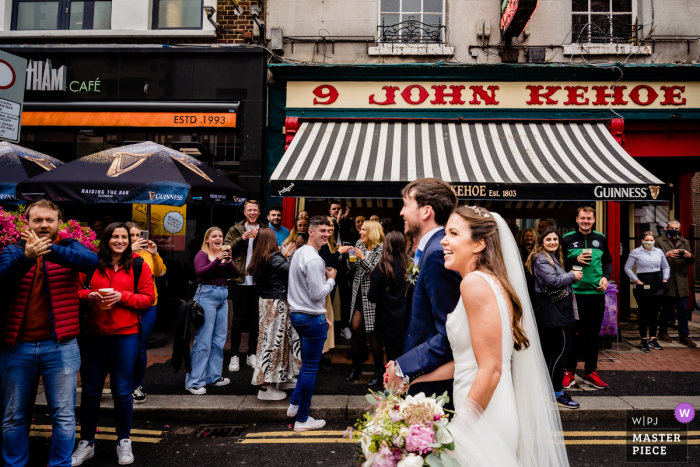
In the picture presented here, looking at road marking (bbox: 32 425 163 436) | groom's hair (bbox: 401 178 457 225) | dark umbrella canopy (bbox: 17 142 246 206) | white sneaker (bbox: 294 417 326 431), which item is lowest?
road marking (bbox: 32 425 163 436)

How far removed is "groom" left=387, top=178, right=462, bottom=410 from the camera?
206 cm

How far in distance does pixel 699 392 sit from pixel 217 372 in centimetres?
595

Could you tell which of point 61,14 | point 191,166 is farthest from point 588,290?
point 61,14

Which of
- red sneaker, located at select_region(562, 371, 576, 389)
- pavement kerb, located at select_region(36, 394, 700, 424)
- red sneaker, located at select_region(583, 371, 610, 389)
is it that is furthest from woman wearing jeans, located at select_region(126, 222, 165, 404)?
red sneaker, located at select_region(583, 371, 610, 389)

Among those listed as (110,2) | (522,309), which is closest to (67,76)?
(110,2)

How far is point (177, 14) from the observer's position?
9.40 metres

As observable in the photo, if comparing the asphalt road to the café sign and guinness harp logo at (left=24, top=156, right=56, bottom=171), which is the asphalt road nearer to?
guinness harp logo at (left=24, top=156, right=56, bottom=171)

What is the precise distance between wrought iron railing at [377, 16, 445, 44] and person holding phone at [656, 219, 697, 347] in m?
5.87

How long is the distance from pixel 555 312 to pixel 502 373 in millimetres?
3357

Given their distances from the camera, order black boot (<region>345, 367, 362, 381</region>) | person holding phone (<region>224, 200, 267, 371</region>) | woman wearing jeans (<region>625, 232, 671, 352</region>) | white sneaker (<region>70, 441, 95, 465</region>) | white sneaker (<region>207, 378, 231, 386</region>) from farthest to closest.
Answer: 1. woman wearing jeans (<region>625, 232, 671, 352</region>)
2. person holding phone (<region>224, 200, 267, 371</region>)
3. black boot (<region>345, 367, 362, 381</region>)
4. white sneaker (<region>207, 378, 231, 386</region>)
5. white sneaker (<region>70, 441, 95, 465</region>)

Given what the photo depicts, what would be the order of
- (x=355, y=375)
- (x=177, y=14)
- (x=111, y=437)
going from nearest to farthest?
(x=111, y=437), (x=355, y=375), (x=177, y=14)

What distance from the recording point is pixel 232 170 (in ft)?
29.7

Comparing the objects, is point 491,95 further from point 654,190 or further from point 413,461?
point 413,461

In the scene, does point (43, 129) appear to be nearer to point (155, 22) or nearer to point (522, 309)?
point (155, 22)
